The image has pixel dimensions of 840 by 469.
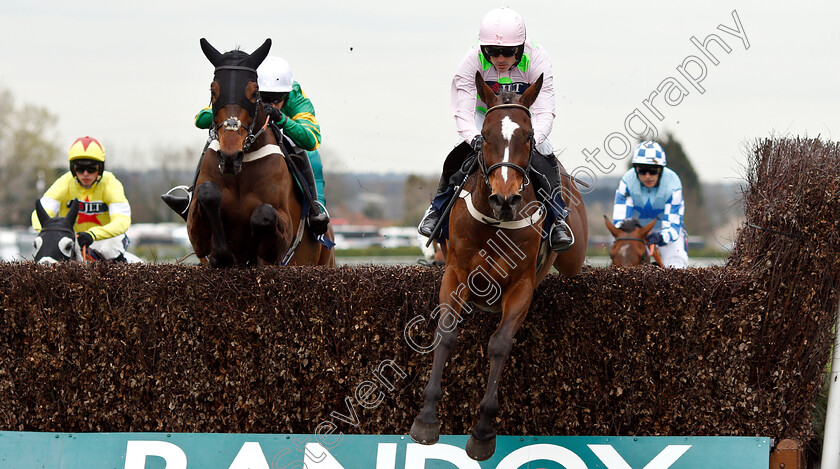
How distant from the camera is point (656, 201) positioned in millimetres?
9539

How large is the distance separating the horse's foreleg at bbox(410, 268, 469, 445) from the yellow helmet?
4.76 metres

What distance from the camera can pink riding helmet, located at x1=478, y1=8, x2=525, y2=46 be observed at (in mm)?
5586

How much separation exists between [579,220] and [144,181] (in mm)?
50354

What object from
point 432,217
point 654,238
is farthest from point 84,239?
point 654,238

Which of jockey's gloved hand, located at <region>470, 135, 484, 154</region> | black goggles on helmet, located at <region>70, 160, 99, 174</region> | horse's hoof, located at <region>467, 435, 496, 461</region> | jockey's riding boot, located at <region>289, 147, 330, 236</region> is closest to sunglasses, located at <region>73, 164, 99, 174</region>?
black goggles on helmet, located at <region>70, 160, 99, 174</region>

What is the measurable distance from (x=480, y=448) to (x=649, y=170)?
5146mm

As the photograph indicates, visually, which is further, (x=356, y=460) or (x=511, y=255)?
(x=356, y=460)

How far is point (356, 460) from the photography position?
5684 mm

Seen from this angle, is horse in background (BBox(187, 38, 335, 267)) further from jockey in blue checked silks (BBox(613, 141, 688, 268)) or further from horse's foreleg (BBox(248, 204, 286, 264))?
jockey in blue checked silks (BBox(613, 141, 688, 268))

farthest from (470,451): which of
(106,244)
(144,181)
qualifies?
(144,181)

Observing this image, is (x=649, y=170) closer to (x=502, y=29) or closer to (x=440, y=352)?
(x=502, y=29)

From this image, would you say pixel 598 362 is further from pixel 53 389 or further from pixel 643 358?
pixel 53 389

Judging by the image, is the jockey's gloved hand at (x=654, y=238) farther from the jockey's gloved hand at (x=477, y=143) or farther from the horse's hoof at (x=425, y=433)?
the horse's hoof at (x=425, y=433)

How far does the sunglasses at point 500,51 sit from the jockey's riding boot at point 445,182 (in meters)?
0.58
